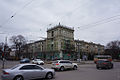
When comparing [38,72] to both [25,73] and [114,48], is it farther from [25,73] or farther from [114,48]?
[114,48]

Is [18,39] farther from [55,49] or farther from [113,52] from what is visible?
[113,52]

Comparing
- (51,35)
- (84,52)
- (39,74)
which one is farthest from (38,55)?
(39,74)

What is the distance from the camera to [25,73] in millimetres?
10516

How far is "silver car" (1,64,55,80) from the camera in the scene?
32.3ft

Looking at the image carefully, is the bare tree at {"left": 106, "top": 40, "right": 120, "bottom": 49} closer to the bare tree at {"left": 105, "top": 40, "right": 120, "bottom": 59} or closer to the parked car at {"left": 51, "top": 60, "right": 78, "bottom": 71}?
the bare tree at {"left": 105, "top": 40, "right": 120, "bottom": 59}

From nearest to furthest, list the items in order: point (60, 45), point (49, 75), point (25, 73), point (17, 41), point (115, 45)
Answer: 1. point (25, 73)
2. point (49, 75)
3. point (60, 45)
4. point (17, 41)
5. point (115, 45)

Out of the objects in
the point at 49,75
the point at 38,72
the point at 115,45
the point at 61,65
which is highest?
the point at 115,45

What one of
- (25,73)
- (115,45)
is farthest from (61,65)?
(115,45)

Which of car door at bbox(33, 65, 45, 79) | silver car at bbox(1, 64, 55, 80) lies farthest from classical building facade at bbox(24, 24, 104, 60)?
car door at bbox(33, 65, 45, 79)

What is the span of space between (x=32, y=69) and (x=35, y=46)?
78.5 meters

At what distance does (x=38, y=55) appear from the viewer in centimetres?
8169

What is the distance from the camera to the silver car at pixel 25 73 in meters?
9.84

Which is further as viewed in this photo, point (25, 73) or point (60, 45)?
point (60, 45)

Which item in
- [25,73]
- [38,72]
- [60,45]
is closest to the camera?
[25,73]
